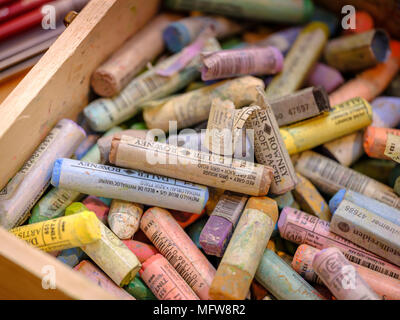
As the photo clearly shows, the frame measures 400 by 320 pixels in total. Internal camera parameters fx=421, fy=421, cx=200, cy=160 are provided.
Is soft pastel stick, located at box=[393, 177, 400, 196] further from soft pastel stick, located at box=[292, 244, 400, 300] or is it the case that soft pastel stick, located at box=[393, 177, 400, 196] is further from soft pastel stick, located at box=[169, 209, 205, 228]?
soft pastel stick, located at box=[169, 209, 205, 228]

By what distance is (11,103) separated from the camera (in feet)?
3.67

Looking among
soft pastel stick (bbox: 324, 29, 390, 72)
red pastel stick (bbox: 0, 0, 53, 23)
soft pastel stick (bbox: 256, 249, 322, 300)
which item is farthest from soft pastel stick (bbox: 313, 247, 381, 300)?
red pastel stick (bbox: 0, 0, 53, 23)

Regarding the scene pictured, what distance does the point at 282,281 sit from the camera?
108 centimetres

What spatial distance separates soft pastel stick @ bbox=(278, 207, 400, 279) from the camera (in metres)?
1.14

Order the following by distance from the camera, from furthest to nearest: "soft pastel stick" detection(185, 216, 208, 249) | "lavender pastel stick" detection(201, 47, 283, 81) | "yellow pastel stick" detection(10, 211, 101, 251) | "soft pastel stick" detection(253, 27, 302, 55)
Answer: "soft pastel stick" detection(253, 27, 302, 55), "lavender pastel stick" detection(201, 47, 283, 81), "soft pastel stick" detection(185, 216, 208, 249), "yellow pastel stick" detection(10, 211, 101, 251)

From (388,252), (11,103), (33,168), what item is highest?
(11,103)

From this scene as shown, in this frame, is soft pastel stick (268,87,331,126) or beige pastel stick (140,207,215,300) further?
soft pastel stick (268,87,331,126)

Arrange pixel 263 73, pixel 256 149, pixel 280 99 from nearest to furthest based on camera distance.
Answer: pixel 256 149 < pixel 280 99 < pixel 263 73

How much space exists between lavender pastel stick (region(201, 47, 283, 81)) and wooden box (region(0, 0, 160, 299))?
0.34 m

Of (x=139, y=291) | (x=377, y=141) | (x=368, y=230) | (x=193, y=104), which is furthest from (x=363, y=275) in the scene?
(x=193, y=104)

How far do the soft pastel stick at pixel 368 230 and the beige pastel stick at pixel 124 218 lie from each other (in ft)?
1.81
